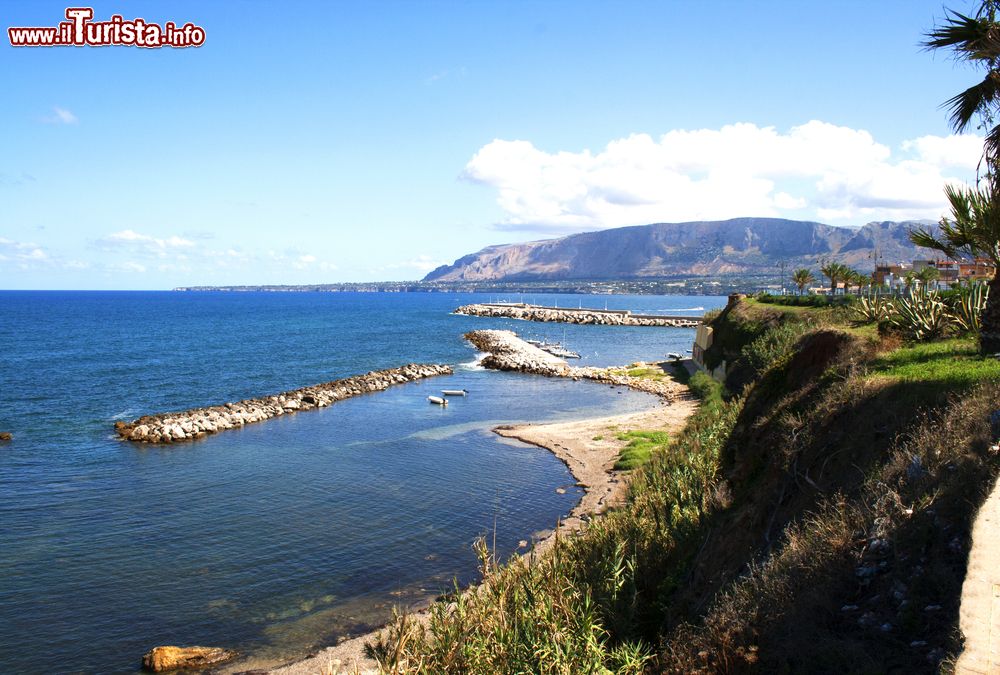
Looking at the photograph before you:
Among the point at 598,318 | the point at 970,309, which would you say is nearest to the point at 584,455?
the point at 970,309

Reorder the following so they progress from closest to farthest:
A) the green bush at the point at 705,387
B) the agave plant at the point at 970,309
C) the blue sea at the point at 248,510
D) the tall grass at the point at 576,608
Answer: the tall grass at the point at 576,608 < the blue sea at the point at 248,510 < the agave plant at the point at 970,309 < the green bush at the point at 705,387

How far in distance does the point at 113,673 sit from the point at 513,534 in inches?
444

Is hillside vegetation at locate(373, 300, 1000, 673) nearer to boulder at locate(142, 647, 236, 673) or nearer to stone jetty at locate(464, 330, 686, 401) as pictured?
boulder at locate(142, 647, 236, 673)

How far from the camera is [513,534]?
70.7 feet

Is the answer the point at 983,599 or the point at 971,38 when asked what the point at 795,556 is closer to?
the point at 983,599

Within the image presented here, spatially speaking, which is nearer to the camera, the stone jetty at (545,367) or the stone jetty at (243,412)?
the stone jetty at (243,412)

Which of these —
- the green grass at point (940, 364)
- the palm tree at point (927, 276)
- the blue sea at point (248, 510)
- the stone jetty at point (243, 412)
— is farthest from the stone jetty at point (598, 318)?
the green grass at point (940, 364)

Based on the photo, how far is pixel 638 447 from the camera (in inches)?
1200

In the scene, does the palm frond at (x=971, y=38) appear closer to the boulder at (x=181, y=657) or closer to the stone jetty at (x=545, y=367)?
the boulder at (x=181, y=657)

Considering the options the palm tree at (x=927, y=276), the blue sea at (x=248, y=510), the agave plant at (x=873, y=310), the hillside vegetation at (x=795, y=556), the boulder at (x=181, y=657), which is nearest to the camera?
the hillside vegetation at (x=795, y=556)

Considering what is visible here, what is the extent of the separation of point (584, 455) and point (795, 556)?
913 inches

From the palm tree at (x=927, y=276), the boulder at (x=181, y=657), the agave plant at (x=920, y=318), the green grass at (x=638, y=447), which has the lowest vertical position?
the boulder at (x=181, y=657)

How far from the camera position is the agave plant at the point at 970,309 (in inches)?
640

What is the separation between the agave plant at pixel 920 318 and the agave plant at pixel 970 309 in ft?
0.78
